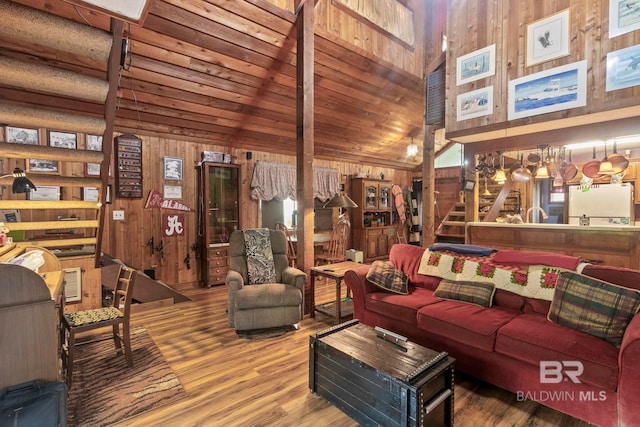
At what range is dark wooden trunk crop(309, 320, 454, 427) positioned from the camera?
1585 mm

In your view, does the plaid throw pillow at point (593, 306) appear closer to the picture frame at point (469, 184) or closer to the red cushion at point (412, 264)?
the red cushion at point (412, 264)

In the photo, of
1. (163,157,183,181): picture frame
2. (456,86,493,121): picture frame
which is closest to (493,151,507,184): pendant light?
(456,86,493,121): picture frame

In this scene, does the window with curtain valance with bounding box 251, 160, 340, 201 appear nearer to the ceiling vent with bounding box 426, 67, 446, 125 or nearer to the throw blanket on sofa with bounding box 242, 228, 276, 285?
the throw blanket on sofa with bounding box 242, 228, 276, 285

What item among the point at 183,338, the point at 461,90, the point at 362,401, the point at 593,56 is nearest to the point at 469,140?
the point at 461,90

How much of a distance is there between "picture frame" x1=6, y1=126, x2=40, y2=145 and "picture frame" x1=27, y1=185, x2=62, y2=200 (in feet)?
1.70

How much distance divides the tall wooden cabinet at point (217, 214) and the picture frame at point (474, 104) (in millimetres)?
3287

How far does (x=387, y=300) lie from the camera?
270 centimetres

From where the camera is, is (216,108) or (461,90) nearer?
(461,90)

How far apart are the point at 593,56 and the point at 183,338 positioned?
15.3ft

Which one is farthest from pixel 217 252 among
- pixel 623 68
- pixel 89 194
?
pixel 623 68

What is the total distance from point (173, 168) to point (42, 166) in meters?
1.44

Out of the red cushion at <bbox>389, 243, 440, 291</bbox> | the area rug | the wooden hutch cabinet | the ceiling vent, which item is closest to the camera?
the area rug

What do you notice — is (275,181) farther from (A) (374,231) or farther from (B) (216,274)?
(A) (374,231)

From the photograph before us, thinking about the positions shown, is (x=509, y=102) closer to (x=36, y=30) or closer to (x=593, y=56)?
(x=593, y=56)
